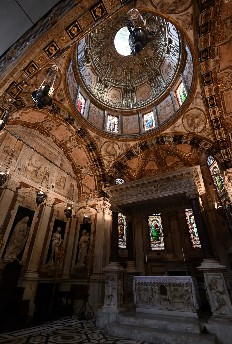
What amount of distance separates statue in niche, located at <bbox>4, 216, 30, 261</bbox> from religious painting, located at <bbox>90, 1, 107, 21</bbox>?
7927 mm

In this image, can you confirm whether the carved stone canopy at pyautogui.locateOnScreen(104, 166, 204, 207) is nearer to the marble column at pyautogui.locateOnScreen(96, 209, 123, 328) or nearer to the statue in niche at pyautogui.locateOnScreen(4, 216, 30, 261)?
the marble column at pyautogui.locateOnScreen(96, 209, 123, 328)

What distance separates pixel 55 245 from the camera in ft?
31.6

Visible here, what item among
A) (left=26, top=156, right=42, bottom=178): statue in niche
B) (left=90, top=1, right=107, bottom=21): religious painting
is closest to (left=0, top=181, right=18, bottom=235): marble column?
(left=26, top=156, right=42, bottom=178): statue in niche

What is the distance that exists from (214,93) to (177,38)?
448cm

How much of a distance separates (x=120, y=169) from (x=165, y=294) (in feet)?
23.7

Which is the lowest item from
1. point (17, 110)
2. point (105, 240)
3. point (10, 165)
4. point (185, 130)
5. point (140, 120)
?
point (105, 240)

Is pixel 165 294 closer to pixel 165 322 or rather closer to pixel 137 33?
pixel 165 322

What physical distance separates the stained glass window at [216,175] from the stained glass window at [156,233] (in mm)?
3951

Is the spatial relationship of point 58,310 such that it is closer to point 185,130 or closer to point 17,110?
point 17,110

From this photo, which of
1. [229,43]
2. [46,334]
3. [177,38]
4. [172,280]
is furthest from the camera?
[177,38]

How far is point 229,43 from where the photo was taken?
24.4ft

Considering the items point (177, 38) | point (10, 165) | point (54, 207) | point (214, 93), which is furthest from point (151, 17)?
point (54, 207)

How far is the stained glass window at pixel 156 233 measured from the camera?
1109 centimetres

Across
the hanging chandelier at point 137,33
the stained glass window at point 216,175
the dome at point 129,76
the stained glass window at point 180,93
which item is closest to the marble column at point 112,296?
the stained glass window at point 216,175
